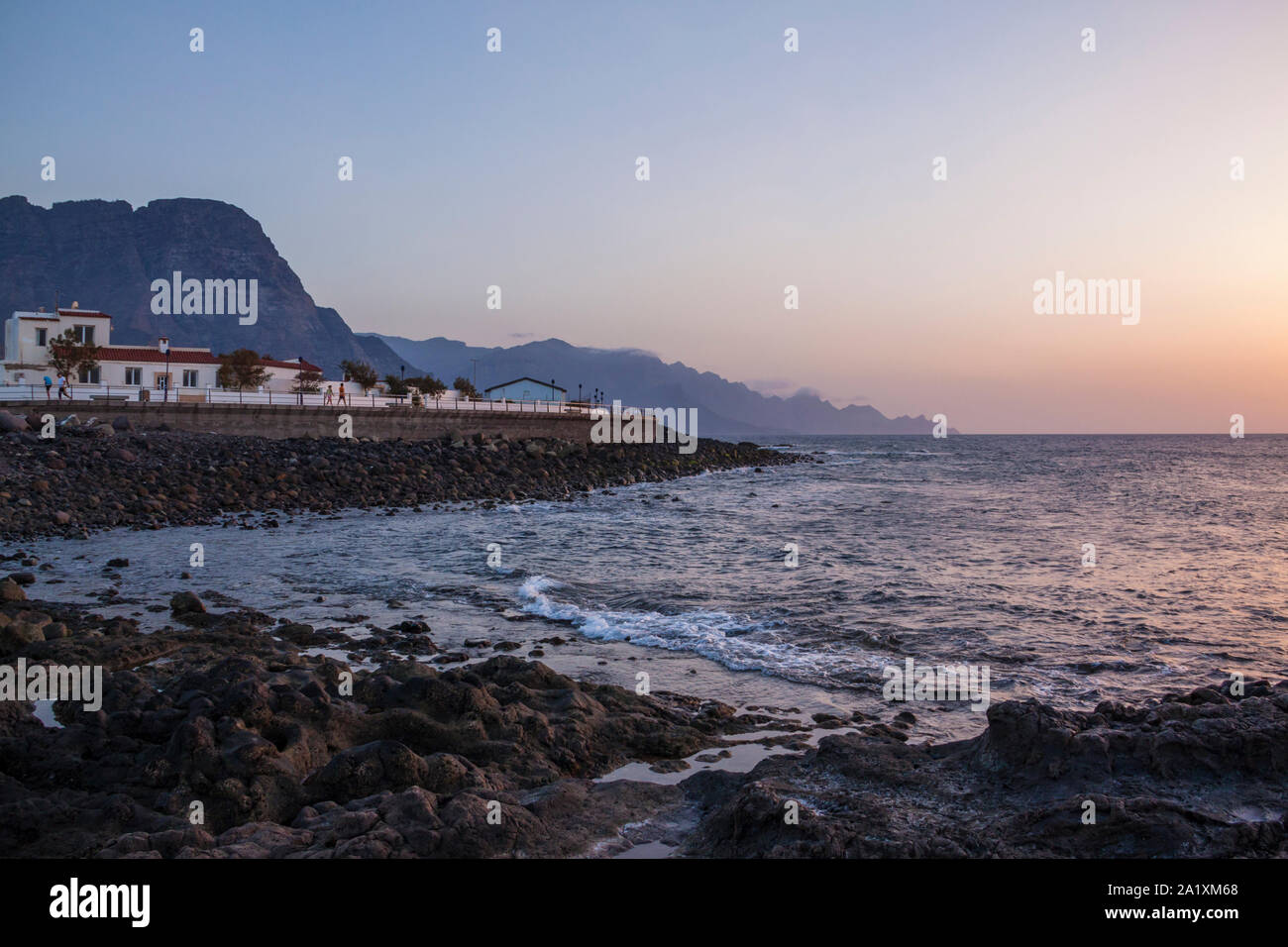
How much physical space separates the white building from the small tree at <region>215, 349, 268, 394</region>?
1.94 metres

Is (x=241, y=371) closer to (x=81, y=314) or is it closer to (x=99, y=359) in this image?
(x=99, y=359)

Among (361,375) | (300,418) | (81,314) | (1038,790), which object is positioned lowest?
(1038,790)

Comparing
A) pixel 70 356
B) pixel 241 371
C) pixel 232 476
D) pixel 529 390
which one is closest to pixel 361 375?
pixel 241 371

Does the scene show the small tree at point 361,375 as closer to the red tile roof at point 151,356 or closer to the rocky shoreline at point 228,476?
the red tile roof at point 151,356

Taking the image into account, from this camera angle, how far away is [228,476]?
3061 centimetres

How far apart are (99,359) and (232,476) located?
28.7m

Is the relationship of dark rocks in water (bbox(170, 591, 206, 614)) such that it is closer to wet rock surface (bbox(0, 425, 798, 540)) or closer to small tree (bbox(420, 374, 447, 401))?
wet rock surface (bbox(0, 425, 798, 540))

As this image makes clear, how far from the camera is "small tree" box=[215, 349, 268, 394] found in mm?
54875

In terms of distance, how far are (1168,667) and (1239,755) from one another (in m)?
5.60

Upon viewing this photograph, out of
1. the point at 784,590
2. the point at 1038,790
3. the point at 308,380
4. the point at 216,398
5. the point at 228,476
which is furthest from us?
the point at 308,380

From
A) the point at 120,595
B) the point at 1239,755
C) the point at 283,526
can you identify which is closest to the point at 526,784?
the point at 1239,755

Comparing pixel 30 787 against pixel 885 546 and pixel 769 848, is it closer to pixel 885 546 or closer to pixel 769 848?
pixel 769 848
